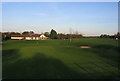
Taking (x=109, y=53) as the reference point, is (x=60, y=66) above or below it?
above

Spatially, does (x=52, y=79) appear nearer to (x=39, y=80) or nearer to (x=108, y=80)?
(x=39, y=80)

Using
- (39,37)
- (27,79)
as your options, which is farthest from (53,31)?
(27,79)

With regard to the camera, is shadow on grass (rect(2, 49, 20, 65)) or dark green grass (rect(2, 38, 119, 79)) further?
shadow on grass (rect(2, 49, 20, 65))

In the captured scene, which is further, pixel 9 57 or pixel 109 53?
pixel 109 53

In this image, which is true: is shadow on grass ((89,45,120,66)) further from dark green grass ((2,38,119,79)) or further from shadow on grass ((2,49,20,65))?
shadow on grass ((2,49,20,65))

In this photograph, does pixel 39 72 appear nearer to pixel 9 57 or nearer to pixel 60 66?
pixel 60 66

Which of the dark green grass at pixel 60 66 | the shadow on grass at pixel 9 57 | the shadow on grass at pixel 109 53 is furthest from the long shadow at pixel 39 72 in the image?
the shadow on grass at pixel 109 53

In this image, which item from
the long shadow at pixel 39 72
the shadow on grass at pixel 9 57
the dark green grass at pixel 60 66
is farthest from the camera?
the shadow on grass at pixel 9 57

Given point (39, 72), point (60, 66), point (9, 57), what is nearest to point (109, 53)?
point (60, 66)

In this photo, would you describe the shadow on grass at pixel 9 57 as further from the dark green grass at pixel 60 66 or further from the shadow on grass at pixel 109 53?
the shadow on grass at pixel 109 53

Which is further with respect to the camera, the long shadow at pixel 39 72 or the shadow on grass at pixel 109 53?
the shadow on grass at pixel 109 53

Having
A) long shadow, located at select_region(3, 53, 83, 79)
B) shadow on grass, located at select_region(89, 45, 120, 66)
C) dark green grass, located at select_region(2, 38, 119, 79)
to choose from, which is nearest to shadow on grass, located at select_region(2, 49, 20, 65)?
dark green grass, located at select_region(2, 38, 119, 79)

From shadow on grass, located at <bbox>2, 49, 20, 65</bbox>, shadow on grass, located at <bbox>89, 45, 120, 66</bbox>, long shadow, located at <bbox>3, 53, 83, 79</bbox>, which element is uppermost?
long shadow, located at <bbox>3, 53, 83, 79</bbox>

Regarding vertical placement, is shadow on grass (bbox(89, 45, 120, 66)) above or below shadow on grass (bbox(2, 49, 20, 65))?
below
